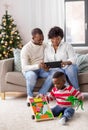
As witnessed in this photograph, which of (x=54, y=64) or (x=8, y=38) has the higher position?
(x=8, y=38)

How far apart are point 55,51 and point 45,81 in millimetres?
418

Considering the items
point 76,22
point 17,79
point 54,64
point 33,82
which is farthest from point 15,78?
point 76,22

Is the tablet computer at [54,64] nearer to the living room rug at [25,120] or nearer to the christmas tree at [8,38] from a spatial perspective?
the living room rug at [25,120]

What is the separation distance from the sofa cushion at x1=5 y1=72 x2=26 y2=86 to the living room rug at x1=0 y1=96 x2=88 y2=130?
1.06 ft

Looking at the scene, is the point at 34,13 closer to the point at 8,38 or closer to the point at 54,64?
the point at 8,38

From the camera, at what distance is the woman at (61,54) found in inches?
125

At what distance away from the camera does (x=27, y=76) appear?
127 inches

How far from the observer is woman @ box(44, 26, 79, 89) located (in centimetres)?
319

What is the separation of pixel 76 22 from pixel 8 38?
149 cm

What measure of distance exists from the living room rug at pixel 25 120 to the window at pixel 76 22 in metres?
2.51

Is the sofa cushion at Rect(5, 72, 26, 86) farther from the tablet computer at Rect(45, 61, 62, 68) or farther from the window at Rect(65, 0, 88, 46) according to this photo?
the window at Rect(65, 0, 88, 46)

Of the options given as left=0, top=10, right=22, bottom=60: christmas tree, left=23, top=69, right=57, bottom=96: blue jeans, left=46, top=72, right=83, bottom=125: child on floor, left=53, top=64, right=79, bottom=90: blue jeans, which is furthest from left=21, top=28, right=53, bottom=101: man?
left=0, top=10, right=22, bottom=60: christmas tree

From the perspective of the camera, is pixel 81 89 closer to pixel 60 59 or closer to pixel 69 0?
pixel 60 59

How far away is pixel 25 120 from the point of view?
2.56 metres
